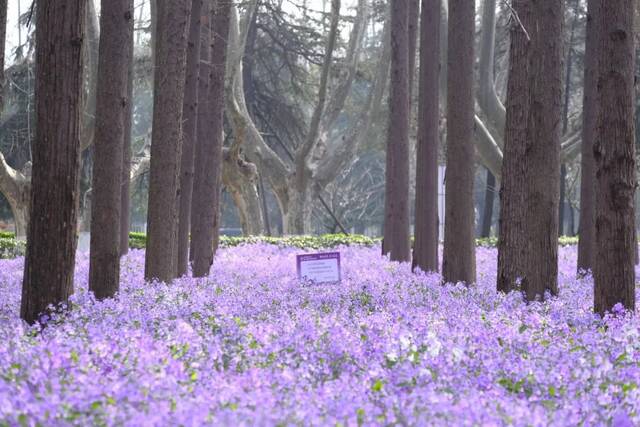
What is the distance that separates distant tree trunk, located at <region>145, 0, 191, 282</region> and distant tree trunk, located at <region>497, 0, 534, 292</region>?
3.98 metres

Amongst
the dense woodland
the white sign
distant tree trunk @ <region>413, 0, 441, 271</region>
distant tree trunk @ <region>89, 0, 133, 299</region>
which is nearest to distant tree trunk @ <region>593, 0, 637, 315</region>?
the dense woodland

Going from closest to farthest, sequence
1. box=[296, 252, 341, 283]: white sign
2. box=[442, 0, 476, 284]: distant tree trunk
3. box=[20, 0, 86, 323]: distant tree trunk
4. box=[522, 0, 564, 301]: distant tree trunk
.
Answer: box=[20, 0, 86, 323]: distant tree trunk < box=[522, 0, 564, 301]: distant tree trunk < box=[296, 252, 341, 283]: white sign < box=[442, 0, 476, 284]: distant tree trunk

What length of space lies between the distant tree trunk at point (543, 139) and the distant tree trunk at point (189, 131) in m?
5.72

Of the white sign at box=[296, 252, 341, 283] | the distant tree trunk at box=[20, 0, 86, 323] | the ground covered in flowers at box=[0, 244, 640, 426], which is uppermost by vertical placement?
the distant tree trunk at box=[20, 0, 86, 323]

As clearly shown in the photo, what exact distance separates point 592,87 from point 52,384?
1242 cm

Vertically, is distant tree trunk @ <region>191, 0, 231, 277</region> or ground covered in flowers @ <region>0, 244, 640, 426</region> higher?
distant tree trunk @ <region>191, 0, 231, 277</region>

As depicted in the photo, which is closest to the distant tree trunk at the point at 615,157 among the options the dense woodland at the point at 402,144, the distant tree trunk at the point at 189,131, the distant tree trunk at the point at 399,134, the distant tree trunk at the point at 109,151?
the dense woodland at the point at 402,144

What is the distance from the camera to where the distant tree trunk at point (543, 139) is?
31.0ft

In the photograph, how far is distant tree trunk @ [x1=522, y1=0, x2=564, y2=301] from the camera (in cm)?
944

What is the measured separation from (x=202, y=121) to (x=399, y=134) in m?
4.47

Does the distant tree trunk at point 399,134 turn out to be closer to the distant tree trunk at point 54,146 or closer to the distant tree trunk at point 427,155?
the distant tree trunk at point 427,155

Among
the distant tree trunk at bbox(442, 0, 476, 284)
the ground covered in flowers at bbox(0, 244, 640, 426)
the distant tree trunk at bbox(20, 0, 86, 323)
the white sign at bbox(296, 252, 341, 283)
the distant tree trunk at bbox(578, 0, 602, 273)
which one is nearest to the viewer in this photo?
the ground covered in flowers at bbox(0, 244, 640, 426)

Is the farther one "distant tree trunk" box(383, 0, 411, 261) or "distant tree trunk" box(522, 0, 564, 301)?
"distant tree trunk" box(383, 0, 411, 261)

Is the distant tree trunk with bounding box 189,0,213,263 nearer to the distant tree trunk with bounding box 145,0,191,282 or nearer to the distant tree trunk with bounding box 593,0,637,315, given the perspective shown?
the distant tree trunk with bounding box 145,0,191,282
